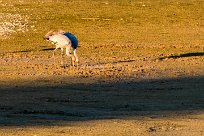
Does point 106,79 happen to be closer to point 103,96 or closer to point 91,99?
point 103,96

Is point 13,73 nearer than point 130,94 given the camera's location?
No

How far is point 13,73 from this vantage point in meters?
18.9

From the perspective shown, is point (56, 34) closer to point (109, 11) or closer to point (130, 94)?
point (130, 94)

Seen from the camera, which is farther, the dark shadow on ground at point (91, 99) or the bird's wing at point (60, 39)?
the bird's wing at point (60, 39)

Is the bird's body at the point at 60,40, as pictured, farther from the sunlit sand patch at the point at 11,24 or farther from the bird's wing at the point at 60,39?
the sunlit sand patch at the point at 11,24

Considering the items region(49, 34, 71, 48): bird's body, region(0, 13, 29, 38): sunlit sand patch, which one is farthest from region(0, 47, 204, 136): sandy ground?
region(0, 13, 29, 38): sunlit sand patch

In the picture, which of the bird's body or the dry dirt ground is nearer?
the dry dirt ground

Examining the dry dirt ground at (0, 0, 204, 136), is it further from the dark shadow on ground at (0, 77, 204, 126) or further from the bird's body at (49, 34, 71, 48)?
the bird's body at (49, 34, 71, 48)

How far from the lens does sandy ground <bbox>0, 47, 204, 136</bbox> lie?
38.9 ft

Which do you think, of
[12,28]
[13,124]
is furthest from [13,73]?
[12,28]

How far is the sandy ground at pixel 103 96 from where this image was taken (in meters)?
11.9

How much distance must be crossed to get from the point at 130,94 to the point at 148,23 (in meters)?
19.4

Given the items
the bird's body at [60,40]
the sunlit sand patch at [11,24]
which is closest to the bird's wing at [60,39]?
the bird's body at [60,40]

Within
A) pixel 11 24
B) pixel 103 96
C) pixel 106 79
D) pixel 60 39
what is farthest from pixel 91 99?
pixel 11 24
